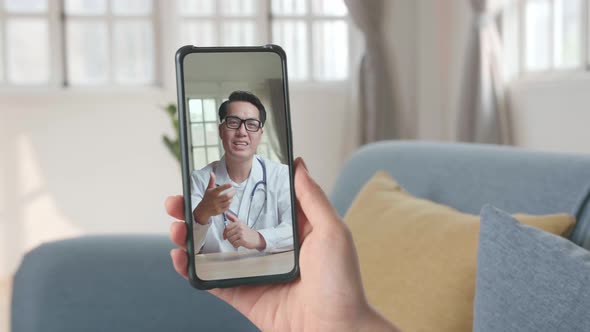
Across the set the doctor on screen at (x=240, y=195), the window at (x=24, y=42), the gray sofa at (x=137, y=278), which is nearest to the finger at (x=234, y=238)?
the doctor on screen at (x=240, y=195)

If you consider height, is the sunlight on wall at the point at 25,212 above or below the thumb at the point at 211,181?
below

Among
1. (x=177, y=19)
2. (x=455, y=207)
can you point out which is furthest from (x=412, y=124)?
(x=455, y=207)

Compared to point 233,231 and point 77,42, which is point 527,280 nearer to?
point 233,231

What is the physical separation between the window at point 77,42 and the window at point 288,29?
28cm

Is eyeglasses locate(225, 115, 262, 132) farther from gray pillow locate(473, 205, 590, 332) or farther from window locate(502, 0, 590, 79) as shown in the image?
window locate(502, 0, 590, 79)

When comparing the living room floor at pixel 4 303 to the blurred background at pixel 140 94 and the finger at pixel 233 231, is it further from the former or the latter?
the finger at pixel 233 231

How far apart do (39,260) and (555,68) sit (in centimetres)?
244

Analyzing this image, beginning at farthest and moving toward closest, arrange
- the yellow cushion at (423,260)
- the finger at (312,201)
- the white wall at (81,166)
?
1. the white wall at (81,166)
2. the yellow cushion at (423,260)
3. the finger at (312,201)

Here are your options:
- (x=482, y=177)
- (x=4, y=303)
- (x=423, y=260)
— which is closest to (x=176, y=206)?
(x=423, y=260)

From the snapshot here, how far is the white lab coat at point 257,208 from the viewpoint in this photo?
75 centimetres

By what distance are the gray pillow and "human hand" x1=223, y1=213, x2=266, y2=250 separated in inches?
14.3

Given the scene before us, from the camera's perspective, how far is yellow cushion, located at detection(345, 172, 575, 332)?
1.15 m

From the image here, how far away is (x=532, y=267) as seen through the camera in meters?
0.92

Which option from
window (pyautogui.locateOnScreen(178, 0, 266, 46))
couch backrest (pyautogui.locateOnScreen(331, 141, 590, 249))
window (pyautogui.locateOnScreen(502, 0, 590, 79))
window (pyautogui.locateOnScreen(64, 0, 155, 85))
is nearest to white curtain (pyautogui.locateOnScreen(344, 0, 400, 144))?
window (pyautogui.locateOnScreen(178, 0, 266, 46))
